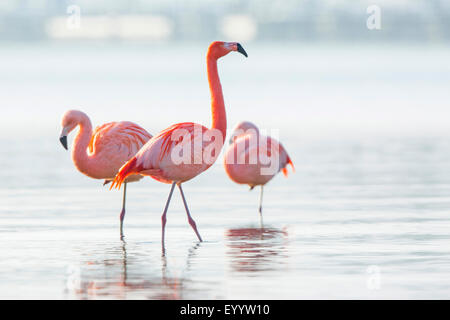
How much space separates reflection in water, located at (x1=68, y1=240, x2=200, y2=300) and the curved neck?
4.78 feet

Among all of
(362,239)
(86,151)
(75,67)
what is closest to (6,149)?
(86,151)

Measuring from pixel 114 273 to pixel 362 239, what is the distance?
2518 mm

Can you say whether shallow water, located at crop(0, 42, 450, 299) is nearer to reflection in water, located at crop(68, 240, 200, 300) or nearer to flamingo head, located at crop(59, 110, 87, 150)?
reflection in water, located at crop(68, 240, 200, 300)

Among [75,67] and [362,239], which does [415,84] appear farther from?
[362,239]

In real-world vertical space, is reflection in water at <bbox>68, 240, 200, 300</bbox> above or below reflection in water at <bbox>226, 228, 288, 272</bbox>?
above

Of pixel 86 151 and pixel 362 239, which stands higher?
pixel 86 151

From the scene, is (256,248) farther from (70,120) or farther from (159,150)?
(70,120)

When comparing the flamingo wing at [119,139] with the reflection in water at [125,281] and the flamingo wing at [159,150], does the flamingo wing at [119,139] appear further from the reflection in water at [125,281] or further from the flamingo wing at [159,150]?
the reflection in water at [125,281]

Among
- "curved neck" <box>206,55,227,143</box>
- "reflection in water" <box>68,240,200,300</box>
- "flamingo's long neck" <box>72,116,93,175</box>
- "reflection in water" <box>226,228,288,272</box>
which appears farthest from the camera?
"flamingo's long neck" <box>72,116,93,175</box>

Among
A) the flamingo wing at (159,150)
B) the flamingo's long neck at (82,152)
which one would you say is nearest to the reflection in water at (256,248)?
the flamingo wing at (159,150)

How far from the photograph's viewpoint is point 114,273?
25.7 feet

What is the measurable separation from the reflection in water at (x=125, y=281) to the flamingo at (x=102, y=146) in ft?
7.30

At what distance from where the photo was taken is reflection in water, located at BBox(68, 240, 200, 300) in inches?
277

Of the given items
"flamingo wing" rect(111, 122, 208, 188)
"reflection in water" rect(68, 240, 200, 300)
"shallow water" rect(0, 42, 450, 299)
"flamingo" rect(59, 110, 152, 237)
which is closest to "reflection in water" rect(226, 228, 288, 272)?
"shallow water" rect(0, 42, 450, 299)
